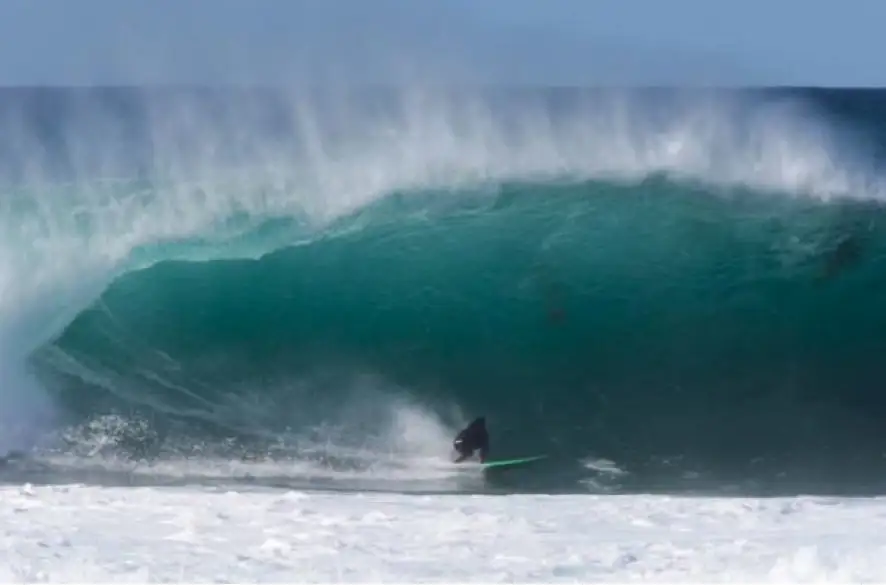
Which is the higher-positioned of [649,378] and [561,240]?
[561,240]

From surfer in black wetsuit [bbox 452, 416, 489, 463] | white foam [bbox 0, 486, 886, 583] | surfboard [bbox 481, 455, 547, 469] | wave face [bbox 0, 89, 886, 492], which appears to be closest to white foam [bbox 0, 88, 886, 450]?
wave face [bbox 0, 89, 886, 492]

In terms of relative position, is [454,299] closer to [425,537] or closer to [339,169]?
[339,169]

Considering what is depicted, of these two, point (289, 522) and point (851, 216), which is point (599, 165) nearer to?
point (851, 216)

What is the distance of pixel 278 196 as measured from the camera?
11742mm

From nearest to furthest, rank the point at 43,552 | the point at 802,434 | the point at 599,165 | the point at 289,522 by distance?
the point at 43,552 → the point at 289,522 → the point at 802,434 → the point at 599,165

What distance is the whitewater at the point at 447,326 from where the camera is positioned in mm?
7406

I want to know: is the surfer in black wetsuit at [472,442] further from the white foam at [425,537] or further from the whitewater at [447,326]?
the white foam at [425,537]

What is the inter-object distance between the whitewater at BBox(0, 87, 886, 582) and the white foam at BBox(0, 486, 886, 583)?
0.16ft

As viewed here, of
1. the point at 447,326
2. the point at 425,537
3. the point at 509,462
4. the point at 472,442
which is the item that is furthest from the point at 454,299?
the point at 425,537

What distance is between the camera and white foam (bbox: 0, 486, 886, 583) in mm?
5676

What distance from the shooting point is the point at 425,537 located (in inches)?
255

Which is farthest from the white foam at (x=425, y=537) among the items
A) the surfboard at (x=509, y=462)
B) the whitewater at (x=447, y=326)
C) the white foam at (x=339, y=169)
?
the white foam at (x=339, y=169)

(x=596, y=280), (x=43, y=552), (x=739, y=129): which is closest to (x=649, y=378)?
(x=596, y=280)

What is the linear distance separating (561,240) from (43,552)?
21.2 ft
